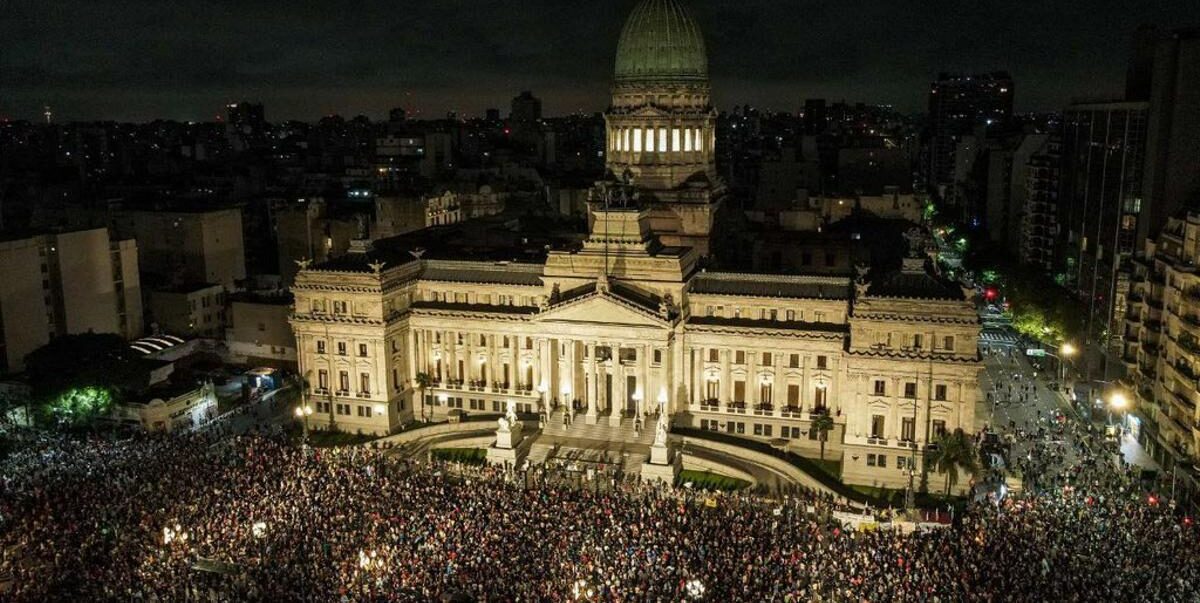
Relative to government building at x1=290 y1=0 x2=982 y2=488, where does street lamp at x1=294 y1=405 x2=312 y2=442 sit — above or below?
below

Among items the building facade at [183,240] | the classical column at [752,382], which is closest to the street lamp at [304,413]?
the classical column at [752,382]

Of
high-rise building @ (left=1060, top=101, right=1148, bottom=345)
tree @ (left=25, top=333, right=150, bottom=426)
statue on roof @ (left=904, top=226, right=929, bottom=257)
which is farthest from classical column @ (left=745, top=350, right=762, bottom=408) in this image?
tree @ (left=25, top=333, right=150, bottom=426)

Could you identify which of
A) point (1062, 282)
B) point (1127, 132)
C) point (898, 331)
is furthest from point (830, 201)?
point (898, 331)

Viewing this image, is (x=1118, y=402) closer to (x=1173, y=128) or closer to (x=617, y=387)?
(x=1173, y=128)

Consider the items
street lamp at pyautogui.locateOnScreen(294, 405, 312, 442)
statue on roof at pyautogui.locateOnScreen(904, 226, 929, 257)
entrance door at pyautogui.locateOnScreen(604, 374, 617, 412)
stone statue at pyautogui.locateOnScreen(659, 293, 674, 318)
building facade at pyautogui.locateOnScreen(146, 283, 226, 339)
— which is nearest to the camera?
statue on roof at pyautogui.locateOnScreen(904, 226, 929, 257)

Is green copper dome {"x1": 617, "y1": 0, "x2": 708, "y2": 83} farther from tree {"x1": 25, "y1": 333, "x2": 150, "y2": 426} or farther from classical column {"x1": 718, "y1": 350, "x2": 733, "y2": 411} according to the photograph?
tree {"x1": 25, "y1": 333, "x2": 150, "y2": 426}

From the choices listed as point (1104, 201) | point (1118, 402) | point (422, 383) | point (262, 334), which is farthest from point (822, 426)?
point (262, 334)
